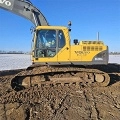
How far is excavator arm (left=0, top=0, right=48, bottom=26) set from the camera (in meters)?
10.6


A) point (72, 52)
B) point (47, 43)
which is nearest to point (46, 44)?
point (47, 43)

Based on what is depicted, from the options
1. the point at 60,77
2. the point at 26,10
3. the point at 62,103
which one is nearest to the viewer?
the point at 62,103

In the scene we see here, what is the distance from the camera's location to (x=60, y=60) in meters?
10.2

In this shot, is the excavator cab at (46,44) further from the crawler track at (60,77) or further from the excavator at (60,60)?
the crawler track at (60,77)

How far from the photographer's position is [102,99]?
810cm

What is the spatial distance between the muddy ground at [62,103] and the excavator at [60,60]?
349 millimetres

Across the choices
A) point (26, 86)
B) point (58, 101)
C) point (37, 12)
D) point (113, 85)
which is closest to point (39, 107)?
point (58, 101)

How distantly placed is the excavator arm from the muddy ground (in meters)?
3.04

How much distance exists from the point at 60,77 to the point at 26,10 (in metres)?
3.37

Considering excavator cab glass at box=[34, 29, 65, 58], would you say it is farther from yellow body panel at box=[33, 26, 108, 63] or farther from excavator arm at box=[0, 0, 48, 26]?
excavator arm at box=[0, 0, 48, 26]

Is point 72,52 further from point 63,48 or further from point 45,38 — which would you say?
point 45,38

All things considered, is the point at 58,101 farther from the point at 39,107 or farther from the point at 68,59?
the point at 68,59

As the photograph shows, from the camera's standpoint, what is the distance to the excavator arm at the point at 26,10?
10.6 meters

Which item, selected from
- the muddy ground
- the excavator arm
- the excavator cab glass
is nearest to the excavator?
the excavator cab glass
